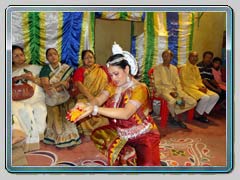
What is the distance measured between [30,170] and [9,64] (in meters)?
0.74

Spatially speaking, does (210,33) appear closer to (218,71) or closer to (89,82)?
(218,71)

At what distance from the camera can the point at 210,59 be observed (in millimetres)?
3385

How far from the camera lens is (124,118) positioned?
336 centimetres

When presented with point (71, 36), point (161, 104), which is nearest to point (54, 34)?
point (71, 36)

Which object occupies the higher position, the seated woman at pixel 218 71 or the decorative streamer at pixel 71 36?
the decorative streamer at pixel 71 36

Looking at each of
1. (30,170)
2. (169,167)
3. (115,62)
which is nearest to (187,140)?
(169,167)

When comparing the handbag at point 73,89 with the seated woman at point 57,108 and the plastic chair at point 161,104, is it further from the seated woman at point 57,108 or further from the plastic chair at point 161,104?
the plastic chair at point 161,104

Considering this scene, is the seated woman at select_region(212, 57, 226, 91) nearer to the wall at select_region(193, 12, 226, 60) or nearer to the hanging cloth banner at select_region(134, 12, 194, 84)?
the wall at select_region(193, 12, 226, 60)

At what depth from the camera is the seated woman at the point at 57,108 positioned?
3.37 metres

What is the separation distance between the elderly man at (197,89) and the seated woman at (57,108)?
0.79m

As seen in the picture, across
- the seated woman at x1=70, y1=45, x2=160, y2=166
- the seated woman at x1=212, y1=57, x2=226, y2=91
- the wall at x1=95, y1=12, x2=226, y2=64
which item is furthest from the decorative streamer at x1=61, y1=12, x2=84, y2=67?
the seated woman at x1=212, y1=57, x2=226, y2=91

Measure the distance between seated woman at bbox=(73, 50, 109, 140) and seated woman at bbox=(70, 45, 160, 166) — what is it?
0.11 feet

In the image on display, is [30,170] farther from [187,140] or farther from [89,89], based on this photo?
[187,140]

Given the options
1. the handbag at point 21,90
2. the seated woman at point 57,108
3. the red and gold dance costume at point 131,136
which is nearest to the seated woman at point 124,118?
the red and gold dance costume at point 131,136
